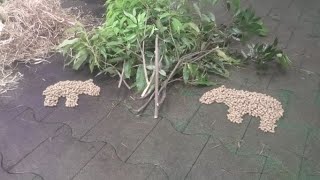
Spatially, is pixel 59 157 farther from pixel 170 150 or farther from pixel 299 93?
pixel 299 93

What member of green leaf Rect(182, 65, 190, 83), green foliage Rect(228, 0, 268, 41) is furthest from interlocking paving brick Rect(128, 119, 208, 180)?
green foliage Rect(228, 0, 268, 41)

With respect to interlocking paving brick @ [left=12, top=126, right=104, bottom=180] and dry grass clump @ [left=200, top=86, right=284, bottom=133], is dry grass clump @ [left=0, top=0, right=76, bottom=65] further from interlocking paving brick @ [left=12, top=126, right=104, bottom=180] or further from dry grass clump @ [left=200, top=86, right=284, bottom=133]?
dry grass clump @ [left=200, top=86, right=284, bottom=133]

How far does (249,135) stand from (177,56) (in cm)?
55

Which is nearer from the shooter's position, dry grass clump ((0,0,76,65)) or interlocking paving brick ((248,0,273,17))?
dry grass clump ((0,0,76,65))

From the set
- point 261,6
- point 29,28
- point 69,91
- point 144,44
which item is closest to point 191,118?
point 144,44

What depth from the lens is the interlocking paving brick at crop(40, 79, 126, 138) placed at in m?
1.58

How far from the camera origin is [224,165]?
1375 mm

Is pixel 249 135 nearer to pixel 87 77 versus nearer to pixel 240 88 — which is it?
pixel 240 88

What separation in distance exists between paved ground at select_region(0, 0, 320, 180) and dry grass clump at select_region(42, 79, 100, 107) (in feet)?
0.11

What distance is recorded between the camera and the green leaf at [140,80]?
5.67 feet

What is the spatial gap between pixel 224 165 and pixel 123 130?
437 mm

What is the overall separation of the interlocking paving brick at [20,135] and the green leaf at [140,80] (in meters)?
0.40

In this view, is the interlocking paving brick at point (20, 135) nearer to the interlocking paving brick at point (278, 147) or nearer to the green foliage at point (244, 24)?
the interlocking paving brick at point (278, 147)

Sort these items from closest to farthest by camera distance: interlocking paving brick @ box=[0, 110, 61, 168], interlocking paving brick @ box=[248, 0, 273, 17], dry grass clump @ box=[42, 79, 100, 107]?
interlocking paving brick @ box=[0, 110, 61, 168]
dry grass clump @ box=[42, 79, 100, 107]
interlocking paving brick @ box=[248, 0, 273, 17]
